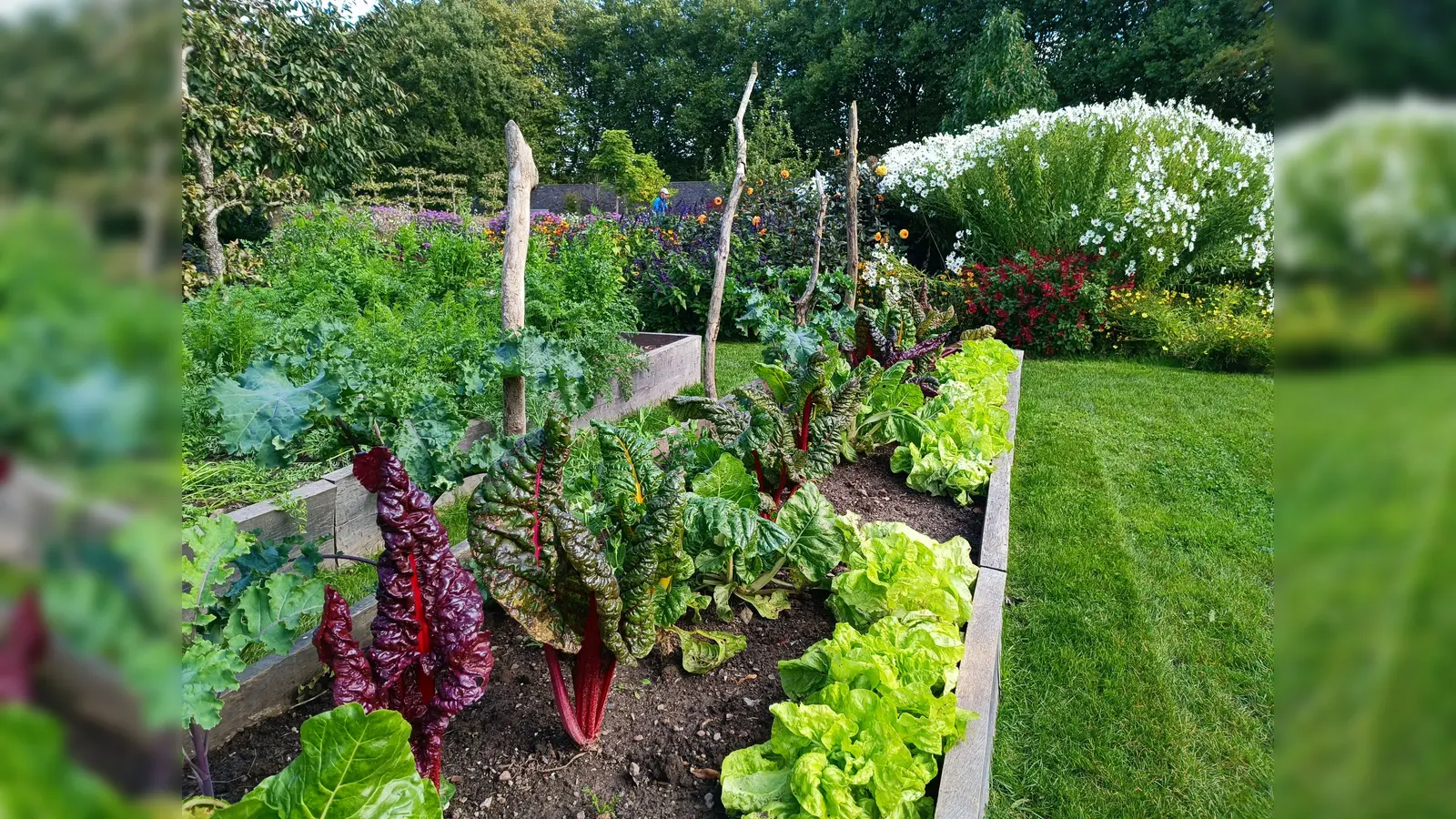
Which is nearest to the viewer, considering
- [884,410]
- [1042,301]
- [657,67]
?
[884,410]

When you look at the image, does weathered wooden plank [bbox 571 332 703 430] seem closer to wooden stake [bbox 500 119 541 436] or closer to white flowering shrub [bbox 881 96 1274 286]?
wooden stake [bbox 500 119 541 436]

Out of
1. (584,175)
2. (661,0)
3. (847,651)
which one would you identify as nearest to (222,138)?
(847,651)

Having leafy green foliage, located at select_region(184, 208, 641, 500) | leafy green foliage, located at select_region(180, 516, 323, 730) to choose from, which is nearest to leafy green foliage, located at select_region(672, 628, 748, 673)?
leafy green foliage, located at select_region(184, 208, 641, 500)

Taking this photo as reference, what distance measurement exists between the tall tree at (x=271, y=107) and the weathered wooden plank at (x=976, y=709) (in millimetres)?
6999

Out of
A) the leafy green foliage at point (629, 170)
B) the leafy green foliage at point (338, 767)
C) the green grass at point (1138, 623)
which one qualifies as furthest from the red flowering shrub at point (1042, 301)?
the leafy green foliage at point (629, 170)

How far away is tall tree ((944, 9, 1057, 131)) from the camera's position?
15.2 m

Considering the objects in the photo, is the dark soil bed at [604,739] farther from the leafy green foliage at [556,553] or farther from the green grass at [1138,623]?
the green grass at [1138,623]

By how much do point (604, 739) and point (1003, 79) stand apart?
1652 cm

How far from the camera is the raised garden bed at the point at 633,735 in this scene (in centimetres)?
182

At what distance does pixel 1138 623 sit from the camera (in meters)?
3.08

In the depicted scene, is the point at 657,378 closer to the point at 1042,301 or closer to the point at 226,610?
the point at 226,610
